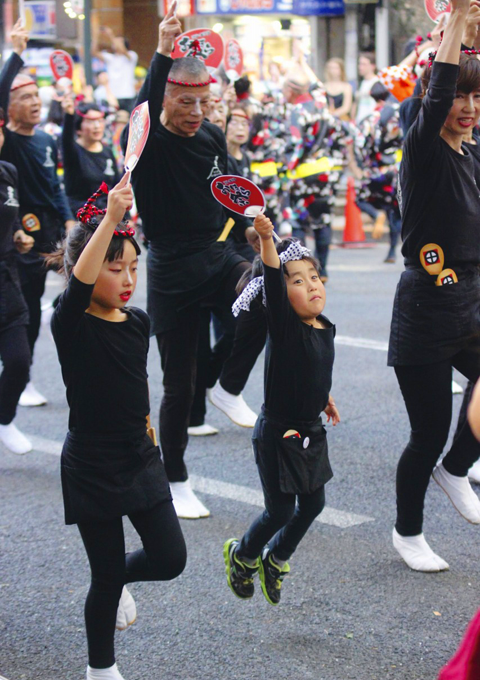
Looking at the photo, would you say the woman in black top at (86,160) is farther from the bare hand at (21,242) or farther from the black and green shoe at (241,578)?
the black and green shoe at (241,578)

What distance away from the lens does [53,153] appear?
6336 mm

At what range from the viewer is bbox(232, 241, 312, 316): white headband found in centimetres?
328

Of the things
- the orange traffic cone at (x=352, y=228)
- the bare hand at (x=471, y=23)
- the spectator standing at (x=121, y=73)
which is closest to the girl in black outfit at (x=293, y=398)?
the bare hand at (x=471, y=23)

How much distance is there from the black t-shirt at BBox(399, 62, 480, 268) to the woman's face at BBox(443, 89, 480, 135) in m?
0.08

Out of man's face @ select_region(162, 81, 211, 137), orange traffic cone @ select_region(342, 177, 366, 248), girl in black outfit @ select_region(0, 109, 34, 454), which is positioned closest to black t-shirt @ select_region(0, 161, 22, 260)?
girl in black outfit @ select_region(0, 109, 34, 454)

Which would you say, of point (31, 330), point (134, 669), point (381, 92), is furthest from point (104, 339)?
point (381, 92)

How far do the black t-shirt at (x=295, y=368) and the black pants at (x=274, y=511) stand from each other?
108mm

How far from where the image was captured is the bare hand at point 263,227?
302 cm

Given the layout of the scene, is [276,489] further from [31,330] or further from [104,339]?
[31,330]

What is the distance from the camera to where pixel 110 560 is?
292 cm

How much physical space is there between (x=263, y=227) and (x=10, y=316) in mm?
2397

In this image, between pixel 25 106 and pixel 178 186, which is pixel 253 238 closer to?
pixel 178 186

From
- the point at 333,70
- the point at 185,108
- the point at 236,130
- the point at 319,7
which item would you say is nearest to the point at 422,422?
the point at 185,108

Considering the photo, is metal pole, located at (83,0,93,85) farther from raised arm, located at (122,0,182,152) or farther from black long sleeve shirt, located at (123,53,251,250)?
raised arm, located at (122,0,182,152)
